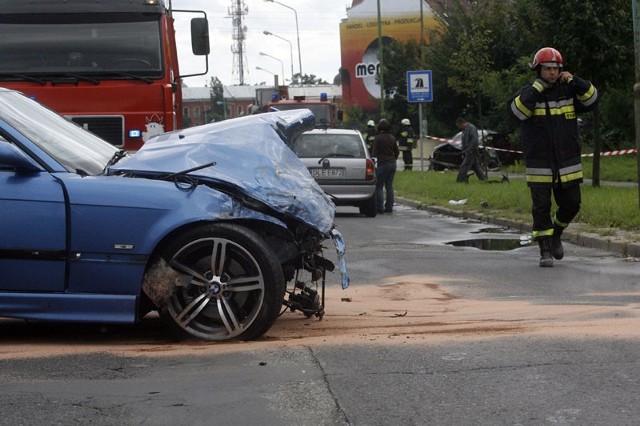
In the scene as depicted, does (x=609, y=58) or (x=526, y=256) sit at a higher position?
(x=609, y=58)

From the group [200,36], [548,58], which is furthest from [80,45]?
[548,58]

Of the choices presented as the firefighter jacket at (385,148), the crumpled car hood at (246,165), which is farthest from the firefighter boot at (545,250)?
the firefighter jacket at (385,148)

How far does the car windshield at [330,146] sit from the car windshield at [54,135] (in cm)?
1380

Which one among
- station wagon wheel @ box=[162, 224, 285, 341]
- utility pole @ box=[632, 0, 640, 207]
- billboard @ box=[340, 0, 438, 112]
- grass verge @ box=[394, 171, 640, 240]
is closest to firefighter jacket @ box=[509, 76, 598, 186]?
grass verge @ box=[394, 171, 640, 240]

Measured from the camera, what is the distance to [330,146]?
2209 centimetres

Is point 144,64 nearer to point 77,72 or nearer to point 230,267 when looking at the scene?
point 77,72

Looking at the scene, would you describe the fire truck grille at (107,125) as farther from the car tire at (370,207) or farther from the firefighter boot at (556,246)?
the car tire at (370,207)

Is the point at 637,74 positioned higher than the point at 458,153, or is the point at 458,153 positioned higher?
the point at 637,74

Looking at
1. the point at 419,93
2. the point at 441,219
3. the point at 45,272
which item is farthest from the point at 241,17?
the point at 45,272

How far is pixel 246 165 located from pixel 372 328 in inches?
49.7

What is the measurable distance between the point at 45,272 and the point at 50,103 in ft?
27.4

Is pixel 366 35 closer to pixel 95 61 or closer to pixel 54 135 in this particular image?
pixel 95 61

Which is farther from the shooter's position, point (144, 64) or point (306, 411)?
point (144, 64)

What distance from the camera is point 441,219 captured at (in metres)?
20.5
